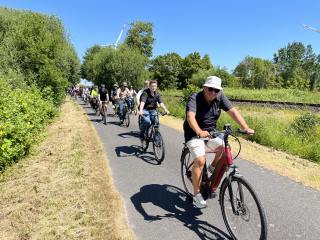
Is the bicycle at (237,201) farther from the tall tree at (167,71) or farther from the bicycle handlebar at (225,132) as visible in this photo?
the tall tree at (167,71)

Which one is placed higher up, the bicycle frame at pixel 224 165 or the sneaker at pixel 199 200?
the bicycle frame at pixel 224 165

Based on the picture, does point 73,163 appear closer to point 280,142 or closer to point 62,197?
point 62,197

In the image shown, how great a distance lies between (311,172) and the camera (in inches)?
334

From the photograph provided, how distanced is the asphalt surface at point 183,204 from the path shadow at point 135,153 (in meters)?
0.03

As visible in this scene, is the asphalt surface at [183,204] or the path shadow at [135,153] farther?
the path shadow at [135,153]

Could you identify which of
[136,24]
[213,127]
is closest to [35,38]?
[213,127]

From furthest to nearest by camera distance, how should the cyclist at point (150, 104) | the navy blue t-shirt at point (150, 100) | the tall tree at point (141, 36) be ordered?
the tall tree at point (141, 36) → the navy blue t-shirt at point (150, 100) → the cyclist at point (150, 104)

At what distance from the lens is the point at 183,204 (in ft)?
20.5

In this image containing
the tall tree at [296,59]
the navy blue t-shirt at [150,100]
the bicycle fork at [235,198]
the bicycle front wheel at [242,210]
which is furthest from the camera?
the tall tree at [296,59]

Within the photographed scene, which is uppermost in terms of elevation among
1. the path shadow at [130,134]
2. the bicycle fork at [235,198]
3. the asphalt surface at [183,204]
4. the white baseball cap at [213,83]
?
the white baseball cap at [213,83]

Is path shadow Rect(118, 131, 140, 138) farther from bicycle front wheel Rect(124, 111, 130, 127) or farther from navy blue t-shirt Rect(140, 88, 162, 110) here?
navy blue t-shirt Rect(140, 88, 162, 110)

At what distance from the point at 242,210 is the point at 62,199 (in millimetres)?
3394

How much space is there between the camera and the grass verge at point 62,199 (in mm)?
5297

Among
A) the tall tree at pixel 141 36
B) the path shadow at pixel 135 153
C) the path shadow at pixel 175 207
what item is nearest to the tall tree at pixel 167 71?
the tall tree at pixel 141 36
